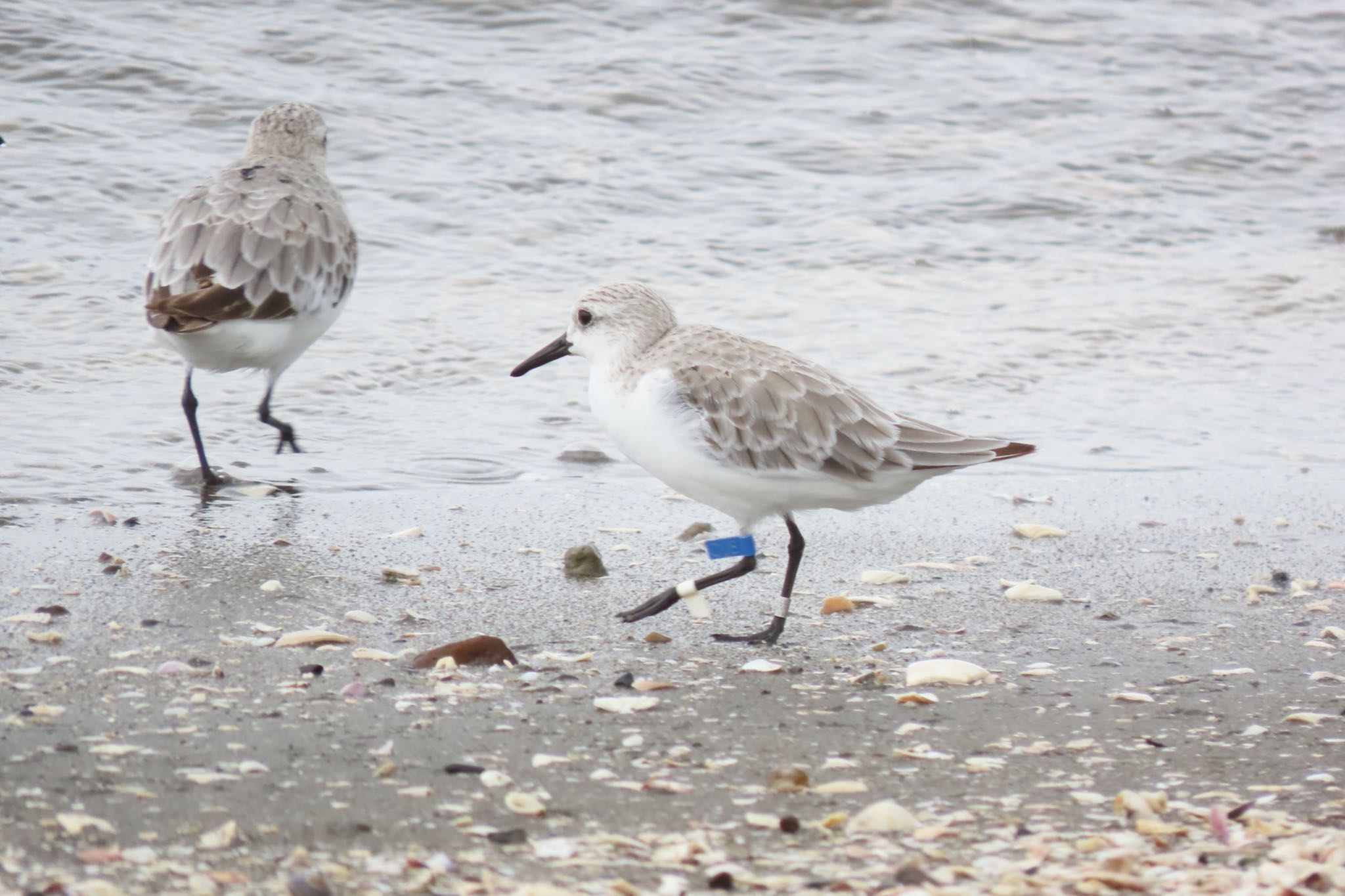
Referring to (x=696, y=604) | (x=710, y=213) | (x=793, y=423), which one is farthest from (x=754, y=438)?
(x=710, y=213)

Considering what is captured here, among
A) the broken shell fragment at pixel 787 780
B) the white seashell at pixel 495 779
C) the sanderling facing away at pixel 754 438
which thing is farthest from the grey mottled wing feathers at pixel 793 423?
the white seashell at pixel 495 779

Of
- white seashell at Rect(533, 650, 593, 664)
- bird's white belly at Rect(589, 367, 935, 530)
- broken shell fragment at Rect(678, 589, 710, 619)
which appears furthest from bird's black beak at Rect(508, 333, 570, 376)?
white seashell at Rect(533, 650, 593, 664)

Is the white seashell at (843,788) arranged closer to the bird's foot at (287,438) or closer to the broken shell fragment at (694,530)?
the broken shell fragment at (694,530)

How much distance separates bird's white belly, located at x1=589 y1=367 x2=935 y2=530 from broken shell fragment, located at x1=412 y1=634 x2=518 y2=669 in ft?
2.73

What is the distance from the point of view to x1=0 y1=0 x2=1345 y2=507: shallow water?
6.71 metres

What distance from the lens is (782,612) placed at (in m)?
4.18

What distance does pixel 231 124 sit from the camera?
10164 millimetres

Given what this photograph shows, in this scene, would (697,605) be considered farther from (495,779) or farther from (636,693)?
(495,779)

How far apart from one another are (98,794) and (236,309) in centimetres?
326

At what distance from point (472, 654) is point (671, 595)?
0.70m

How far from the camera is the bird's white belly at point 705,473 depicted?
4.32m

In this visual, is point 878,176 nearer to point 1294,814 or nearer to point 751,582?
point 751,582

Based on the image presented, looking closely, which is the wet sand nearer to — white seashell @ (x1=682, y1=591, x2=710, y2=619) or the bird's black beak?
white seashell @ (x1=682, y1=591, x2=710, y2=619)

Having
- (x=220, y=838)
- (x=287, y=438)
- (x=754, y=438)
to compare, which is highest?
(x=754, y=438)
